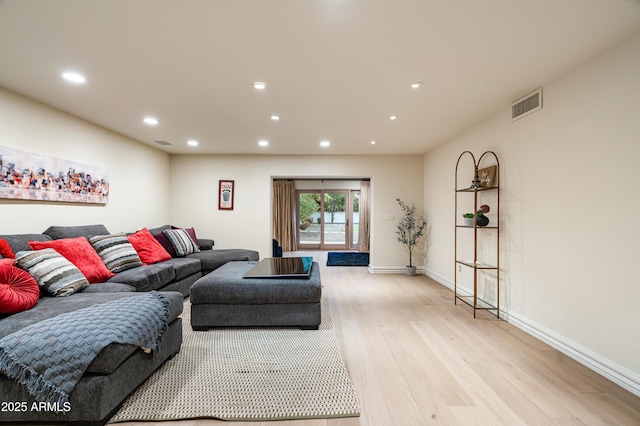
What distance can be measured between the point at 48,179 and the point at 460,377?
14.7 feet

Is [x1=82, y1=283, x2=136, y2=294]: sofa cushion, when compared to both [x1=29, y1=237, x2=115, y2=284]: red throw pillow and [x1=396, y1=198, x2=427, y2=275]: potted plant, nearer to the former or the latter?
[x1=29, y1=237, x2=115, y2=284]: red throw pillow

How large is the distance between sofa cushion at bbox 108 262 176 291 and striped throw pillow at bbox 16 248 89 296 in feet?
1.36

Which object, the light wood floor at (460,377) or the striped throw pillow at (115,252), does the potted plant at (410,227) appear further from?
the striped throw pillow at (115,252)

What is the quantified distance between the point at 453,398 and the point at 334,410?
0.77 metres

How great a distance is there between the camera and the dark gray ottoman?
281cm

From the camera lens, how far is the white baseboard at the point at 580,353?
1.92 metres

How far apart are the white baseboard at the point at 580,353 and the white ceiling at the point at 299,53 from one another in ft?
7.42

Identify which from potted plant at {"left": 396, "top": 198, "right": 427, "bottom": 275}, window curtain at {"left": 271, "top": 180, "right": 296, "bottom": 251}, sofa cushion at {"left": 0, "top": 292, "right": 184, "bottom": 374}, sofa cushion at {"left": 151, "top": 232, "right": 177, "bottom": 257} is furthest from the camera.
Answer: window curtain at {"left": 271, "top": 180, "right": 296, "bottom": 251}

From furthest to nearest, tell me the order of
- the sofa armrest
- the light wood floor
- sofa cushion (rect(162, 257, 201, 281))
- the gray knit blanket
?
1. the sofa armrest
2. sofa cushion (rect(162, 257, 201, 281))
3. the light wood floor
4. the gray knit blanket

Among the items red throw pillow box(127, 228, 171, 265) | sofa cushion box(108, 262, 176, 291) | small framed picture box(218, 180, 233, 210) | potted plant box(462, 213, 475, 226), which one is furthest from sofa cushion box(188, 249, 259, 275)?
potted plant box(462, 213, 475, 226)

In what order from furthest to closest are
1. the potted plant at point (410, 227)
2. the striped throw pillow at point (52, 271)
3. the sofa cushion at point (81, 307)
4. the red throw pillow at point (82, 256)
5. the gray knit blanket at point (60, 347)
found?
1. the potted plant at point (410, 227)
2. the red throw pillow at point (82, 256)
3. the striped throw pillow at point (52, 271)
4. the sofa cushion at point (81, 307)
5. the gray knit blanket at point (60, 347)

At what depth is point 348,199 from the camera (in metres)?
9.35

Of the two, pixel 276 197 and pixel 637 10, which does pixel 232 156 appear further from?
pixel 637 10

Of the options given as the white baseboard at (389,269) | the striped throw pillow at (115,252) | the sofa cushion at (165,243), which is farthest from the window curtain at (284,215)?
the striped throw pillow at (115,252)
